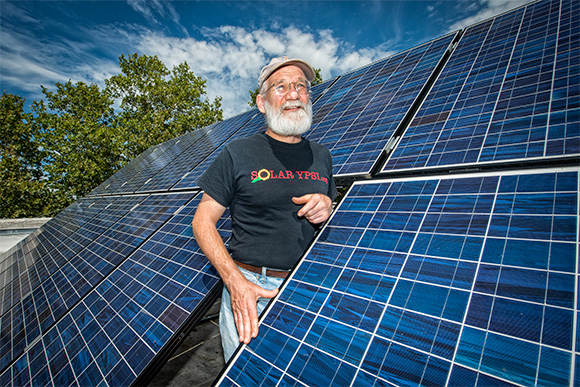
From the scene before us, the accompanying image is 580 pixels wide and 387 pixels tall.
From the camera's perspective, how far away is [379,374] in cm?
107

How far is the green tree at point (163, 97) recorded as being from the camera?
26.4m

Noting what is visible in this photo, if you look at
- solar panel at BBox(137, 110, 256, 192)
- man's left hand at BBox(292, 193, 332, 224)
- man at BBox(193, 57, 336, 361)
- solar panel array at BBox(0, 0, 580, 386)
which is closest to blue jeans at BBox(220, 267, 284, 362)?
man at BBox(193, 57, 336, 361)

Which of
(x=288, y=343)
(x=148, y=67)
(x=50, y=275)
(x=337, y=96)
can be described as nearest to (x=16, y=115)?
(x=148, y=67)

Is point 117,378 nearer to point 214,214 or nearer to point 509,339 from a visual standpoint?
point 214,214

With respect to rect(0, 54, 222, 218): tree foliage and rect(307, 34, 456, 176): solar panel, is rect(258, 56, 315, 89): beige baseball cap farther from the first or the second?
rect(0, 54, 222, 218): tree foliage

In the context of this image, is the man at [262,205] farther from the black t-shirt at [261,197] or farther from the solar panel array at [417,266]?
the solar panel array at [417,266]

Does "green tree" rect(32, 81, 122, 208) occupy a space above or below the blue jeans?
above

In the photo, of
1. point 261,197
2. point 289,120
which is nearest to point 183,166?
point 289,120

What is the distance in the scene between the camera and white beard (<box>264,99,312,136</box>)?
2330mm

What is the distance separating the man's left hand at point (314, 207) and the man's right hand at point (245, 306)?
65 centimetres

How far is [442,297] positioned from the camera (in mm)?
1216

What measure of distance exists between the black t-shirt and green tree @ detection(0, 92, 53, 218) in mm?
22920

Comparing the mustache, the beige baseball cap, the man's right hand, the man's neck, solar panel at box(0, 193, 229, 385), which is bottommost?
the man's right hand

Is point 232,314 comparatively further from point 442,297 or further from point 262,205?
point 442,297
